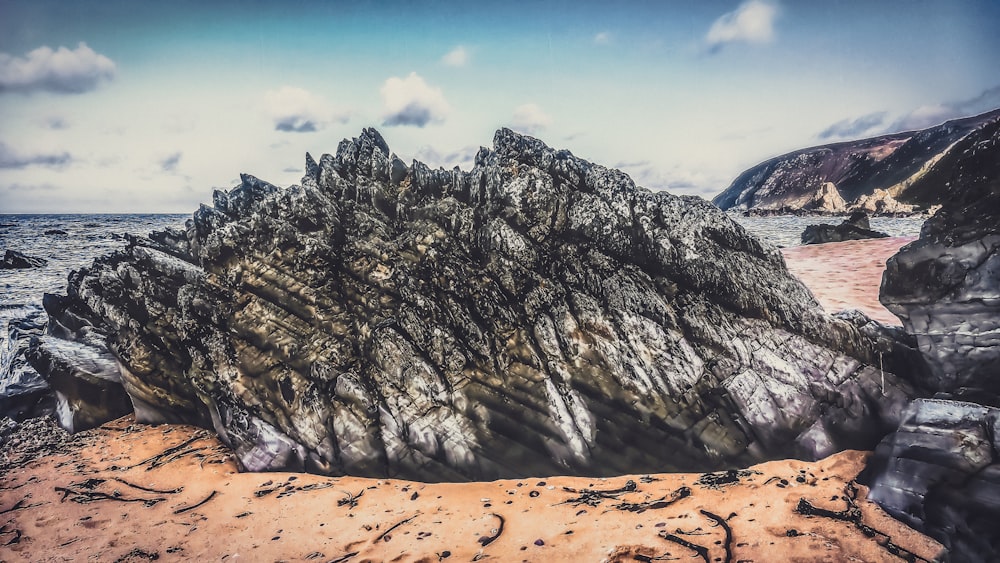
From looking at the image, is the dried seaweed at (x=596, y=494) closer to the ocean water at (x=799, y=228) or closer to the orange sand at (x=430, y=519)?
the orange sand at (x=430, y=519)

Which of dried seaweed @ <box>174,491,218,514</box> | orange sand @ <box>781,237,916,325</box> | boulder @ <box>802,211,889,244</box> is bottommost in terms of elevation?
dried seaweed @ <box>174,491,218,514</box>

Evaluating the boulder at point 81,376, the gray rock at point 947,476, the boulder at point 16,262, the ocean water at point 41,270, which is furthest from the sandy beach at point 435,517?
the boulder at point 16,262

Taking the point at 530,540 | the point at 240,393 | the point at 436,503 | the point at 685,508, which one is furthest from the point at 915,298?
the point at 240,393

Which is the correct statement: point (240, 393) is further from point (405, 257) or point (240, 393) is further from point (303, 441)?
point (405, 257)

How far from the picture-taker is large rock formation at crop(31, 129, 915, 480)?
812 cm

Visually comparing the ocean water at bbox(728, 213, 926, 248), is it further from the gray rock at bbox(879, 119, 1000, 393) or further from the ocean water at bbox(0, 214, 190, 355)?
the ocean water at bbox(0, 214, 190, 355)

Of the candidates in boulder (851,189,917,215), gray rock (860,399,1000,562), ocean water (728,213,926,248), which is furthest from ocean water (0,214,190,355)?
boulder (851,189,917,215)

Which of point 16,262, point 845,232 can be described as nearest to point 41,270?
point 16,262

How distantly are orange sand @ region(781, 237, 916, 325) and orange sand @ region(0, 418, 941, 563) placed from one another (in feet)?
24.5

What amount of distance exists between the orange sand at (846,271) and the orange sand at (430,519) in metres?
7.47

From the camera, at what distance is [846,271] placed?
1881cm

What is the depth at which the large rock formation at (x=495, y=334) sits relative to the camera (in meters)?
8.12

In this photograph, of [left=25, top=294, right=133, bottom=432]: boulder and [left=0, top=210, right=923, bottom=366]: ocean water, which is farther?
[left=0, top=210, right=923, bottom=366]: ocean water

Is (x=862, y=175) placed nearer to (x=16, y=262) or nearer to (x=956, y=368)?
(x=956, y=368)
